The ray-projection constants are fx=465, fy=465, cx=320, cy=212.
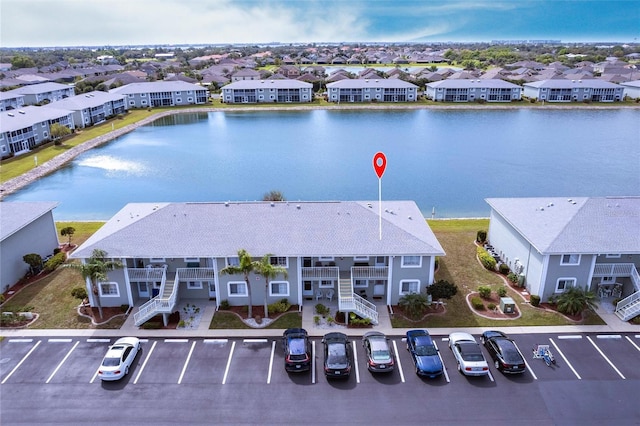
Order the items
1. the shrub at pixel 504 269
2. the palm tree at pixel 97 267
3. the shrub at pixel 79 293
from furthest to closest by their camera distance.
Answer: the shrub at pixel 504 269, the shrub at pixel 79 293, the palm tree at pixel 97 267

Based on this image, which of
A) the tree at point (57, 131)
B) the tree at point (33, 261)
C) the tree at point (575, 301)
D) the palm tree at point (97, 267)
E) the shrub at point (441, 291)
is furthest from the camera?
the tree at point (57, 131)

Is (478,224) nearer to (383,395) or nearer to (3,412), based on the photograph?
(383,395)

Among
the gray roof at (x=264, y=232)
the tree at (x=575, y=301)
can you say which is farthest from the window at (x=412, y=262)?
the tree at (x=575, y=301)

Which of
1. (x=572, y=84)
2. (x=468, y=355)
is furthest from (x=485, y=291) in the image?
(x=572, y=84)

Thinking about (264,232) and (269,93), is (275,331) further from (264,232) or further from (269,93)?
(269,93)

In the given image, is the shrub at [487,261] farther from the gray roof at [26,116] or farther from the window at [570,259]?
the gray roof at [26,116]

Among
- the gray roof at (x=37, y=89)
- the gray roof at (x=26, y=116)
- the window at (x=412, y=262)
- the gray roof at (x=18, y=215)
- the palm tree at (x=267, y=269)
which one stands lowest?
the window at (x=412, y=262)

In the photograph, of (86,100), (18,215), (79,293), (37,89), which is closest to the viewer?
(79,293)
